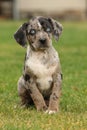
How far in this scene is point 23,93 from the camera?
930 centimetres

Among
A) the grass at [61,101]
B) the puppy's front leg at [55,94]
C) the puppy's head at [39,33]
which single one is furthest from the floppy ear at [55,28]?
the grass at [61,101]

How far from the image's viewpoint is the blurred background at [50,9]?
38062mm

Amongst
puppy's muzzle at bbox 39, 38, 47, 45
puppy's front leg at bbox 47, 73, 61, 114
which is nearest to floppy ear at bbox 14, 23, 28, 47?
puppy's muzzle at bbox 39, 38, 47, 45

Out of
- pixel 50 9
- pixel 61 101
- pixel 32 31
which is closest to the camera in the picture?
pixel 32 31

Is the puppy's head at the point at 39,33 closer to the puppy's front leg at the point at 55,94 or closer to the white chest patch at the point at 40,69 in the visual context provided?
the white chest patch at the point at 40,69

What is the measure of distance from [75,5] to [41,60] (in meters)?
29.6

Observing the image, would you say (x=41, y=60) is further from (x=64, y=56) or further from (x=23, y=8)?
(x=23, y=8)

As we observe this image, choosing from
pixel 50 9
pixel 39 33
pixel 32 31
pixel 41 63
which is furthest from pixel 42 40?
pixel 50 9

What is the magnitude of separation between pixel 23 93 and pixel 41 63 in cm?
60

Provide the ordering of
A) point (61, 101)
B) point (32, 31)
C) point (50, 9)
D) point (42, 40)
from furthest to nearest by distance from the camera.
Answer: point (50, 9)
point (61, 101)
point (32, 31)
point (42, 40)

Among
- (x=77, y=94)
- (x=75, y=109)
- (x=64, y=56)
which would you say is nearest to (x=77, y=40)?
(x=64, y=56)

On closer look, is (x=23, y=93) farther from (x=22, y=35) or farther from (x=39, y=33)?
(x=39, y=33)

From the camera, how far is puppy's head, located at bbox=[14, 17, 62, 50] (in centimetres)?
880

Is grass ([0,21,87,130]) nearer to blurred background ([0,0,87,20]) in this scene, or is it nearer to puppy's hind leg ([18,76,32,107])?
puppy's hind leg ([18,76,32,107])
